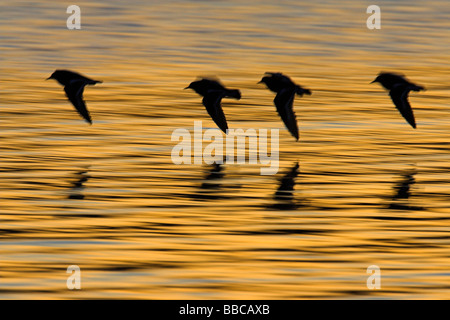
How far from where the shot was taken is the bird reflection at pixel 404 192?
1567 centimetres

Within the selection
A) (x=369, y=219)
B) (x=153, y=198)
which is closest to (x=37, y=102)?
(x=153, y=198)

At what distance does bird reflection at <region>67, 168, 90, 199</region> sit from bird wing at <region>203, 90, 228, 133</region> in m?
1.97

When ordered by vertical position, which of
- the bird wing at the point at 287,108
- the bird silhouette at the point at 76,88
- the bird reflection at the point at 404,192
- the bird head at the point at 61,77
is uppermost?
the bird head at the point at 61,77

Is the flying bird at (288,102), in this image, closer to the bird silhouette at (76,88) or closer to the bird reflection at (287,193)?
the bird reflection at (287,193)

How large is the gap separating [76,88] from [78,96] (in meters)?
0.18

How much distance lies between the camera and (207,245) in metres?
13.7

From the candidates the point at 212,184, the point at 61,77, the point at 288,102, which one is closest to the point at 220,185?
the point at 212,184

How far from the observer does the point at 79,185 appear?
16.5 m

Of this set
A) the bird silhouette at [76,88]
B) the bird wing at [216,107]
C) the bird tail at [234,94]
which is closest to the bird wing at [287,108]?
the bird tail at [234,94]

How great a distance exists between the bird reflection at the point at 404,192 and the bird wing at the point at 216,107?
2.66 meters

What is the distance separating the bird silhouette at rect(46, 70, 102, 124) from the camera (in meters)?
18.2

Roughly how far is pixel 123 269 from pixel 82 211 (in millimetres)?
2528

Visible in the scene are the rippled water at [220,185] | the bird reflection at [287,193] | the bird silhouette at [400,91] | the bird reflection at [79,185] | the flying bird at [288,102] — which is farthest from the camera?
the bird silhouette at [400,91]
